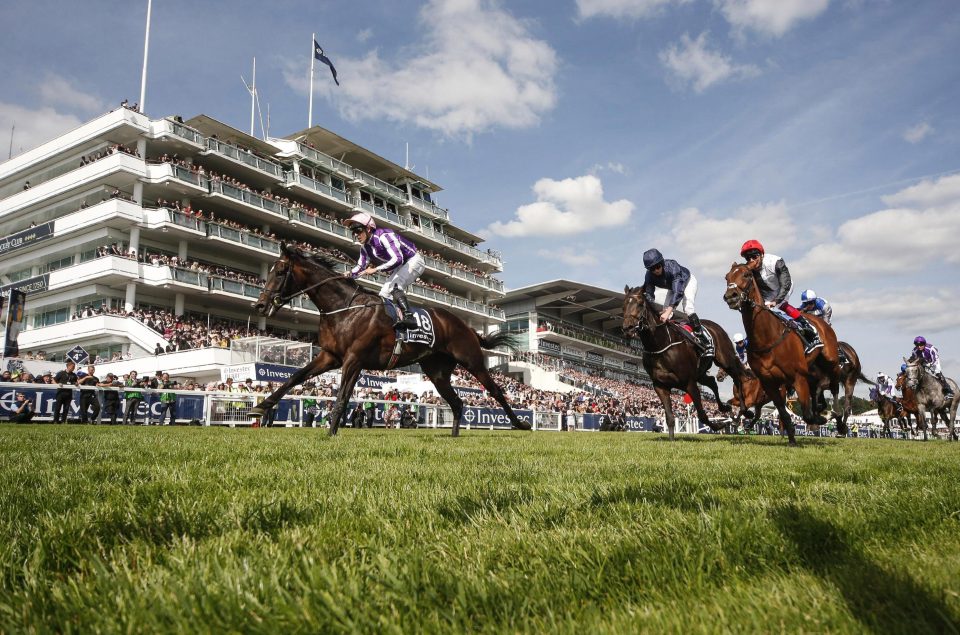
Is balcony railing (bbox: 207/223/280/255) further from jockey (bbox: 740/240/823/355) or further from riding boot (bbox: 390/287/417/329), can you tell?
jockey (bbox: 740/240/823/355)

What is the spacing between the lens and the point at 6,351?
30.2m

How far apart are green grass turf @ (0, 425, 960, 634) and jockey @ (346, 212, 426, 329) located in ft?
23.6

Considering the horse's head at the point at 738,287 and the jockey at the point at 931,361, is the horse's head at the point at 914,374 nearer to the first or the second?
the jockey at the point at 931,361

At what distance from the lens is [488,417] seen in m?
28.8

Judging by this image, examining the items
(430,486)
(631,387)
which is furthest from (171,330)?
(631,387)

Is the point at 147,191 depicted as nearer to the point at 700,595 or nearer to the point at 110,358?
the point at 110,358

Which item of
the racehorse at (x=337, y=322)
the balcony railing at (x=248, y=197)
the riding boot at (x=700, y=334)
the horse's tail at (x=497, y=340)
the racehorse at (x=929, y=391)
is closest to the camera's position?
the racehorse at (x=337, y=322)

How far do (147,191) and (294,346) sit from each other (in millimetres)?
20721

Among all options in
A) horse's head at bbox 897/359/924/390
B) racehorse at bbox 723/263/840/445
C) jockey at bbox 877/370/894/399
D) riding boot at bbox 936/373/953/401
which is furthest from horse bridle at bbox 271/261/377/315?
jockey at bbox 877/370/894/399

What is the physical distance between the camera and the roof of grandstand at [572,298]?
75.2m

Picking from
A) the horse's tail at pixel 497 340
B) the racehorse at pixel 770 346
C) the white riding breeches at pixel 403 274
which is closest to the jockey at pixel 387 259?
the white riding breeches at pixel 403 274

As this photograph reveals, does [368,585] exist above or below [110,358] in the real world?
below

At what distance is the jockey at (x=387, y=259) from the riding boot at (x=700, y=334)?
234 inches

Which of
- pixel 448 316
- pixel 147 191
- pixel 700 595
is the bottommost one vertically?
pixel 700 595
